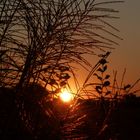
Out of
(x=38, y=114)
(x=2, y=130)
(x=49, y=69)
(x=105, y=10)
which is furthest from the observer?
(x=105, y=10)

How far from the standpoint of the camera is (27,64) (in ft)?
7.19

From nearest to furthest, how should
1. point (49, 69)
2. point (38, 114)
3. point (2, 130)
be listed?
point (2, 130) → point (38, 114) → point (49, 69)

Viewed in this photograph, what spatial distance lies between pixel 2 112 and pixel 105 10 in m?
0.88

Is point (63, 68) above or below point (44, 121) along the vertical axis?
above

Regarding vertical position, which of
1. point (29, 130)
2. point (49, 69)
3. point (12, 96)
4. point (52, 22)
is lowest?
point (29, 130)

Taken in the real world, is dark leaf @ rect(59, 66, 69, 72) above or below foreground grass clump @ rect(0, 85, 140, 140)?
above

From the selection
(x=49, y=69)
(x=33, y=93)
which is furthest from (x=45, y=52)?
(x=33, y=93)

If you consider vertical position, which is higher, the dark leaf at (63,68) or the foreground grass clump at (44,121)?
the dark leaf at (63,68)

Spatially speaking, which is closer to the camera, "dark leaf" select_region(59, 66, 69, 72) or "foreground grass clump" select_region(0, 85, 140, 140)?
"foreground grass clump" select_region(0, 85, 140, 140)

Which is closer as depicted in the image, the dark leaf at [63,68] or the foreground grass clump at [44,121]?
the foreground grass clump at [44,121]

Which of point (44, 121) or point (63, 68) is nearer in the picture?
point (44, 121)

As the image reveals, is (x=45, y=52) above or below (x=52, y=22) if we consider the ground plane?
below

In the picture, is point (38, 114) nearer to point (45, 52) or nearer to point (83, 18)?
point (45, 52)

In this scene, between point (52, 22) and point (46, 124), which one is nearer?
point (46, 124)
